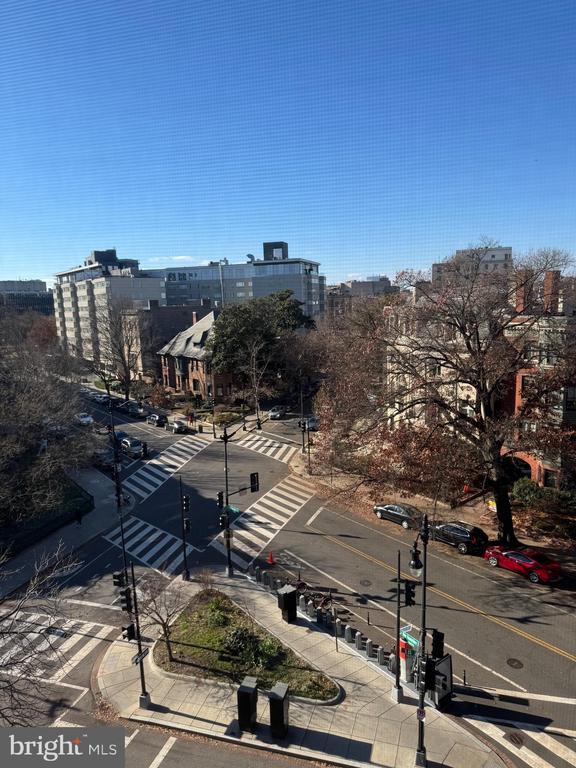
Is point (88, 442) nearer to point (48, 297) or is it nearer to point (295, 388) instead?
point (295, 388)

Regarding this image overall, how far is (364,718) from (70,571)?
17.2m

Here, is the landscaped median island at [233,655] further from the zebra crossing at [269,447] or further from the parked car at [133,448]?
the parked car at [133,448]

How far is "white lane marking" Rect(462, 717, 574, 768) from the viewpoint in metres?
13.3

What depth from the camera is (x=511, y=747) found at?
1377 centimetres

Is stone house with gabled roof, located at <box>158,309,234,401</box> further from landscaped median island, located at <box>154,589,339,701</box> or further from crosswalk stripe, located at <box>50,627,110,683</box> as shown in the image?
landscaped median island, located at <box>154,589,339,701</box>

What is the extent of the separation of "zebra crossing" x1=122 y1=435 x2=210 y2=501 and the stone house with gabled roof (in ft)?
42.3

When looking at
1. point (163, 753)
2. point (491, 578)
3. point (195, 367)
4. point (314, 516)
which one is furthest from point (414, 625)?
point (195, 367)

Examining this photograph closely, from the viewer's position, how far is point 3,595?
2288cm

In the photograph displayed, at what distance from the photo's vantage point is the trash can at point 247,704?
14.2m

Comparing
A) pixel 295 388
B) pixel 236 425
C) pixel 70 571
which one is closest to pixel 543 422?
pixel 70 571

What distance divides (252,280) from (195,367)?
2294 inches

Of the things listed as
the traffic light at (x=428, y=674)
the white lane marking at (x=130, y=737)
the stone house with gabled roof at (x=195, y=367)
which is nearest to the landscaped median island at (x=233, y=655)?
the white lane marking at (x=130, y=737)

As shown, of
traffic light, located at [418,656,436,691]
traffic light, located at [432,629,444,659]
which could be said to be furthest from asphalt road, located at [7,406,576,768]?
traffic light, located at [418,656,436,691]

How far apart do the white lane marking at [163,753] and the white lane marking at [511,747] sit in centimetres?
914
